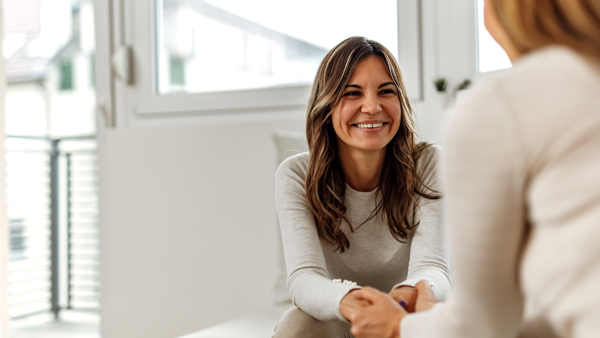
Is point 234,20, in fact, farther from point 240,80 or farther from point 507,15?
point 507,15

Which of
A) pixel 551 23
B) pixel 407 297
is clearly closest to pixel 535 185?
pixel 551 23

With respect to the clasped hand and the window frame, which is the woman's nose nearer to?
the clasped hand

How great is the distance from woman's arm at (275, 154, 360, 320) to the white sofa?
23cm

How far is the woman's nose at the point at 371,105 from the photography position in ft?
4.03

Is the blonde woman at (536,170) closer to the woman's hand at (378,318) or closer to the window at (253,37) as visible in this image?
the woman's hand at (378,318)

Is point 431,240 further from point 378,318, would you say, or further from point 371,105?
point 378,318

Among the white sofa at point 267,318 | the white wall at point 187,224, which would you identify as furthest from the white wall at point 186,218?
the white sofa at point 267,318

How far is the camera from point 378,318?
2.67 feet

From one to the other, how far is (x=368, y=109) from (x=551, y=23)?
0.70 meters

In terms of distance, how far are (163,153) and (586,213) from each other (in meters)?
1.96

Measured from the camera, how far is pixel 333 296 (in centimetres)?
101

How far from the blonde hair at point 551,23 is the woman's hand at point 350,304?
534 mm

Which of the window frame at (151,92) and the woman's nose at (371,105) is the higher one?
the window frame at (151,92)

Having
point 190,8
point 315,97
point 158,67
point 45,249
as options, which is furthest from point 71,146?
point 315,97
